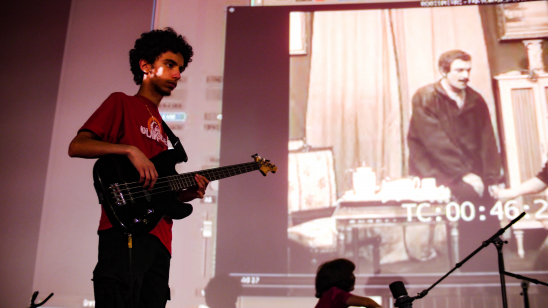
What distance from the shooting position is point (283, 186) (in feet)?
9.81

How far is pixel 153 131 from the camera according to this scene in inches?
65.4

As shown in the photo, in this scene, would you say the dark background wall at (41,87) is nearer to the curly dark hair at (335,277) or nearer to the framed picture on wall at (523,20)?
the curly dark hair at (335,277)

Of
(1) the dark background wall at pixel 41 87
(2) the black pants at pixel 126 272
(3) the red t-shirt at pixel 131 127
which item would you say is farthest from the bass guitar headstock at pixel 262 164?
(1) the dark background wall at pixel 41 87

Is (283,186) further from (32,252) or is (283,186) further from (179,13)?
(32,252)

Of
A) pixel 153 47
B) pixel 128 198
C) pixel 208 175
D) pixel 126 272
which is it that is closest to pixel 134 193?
pixel 128 198

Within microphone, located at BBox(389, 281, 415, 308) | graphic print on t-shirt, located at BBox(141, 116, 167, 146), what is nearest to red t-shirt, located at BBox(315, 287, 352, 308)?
microphone, located at BBox(389, 281, 415, 308)

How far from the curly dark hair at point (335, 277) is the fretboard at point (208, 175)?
82 cm

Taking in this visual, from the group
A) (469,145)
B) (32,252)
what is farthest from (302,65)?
(32,252)

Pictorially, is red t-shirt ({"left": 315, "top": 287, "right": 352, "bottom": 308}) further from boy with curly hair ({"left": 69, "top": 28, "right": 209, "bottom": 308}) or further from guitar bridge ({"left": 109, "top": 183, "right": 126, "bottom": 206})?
guitar bridge ({"left": 109, "top": 183, "right": 126, "bottom": 206})

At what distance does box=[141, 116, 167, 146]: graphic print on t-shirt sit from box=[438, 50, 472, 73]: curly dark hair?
2223 millimetres

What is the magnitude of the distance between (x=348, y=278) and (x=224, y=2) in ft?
7.39

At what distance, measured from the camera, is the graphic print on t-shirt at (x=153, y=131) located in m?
1.62

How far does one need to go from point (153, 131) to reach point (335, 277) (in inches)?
51.3

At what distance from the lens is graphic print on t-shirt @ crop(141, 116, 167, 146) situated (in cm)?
162
